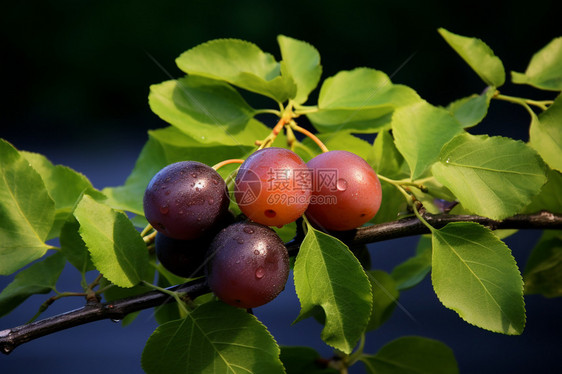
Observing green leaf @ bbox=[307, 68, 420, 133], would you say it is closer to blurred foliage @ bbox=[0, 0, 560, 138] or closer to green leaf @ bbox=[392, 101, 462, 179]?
green leaf @ bbox=[392, 101, 462, 179]

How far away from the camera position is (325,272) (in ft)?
0.60

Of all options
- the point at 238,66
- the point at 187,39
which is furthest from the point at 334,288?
the point at 187,39

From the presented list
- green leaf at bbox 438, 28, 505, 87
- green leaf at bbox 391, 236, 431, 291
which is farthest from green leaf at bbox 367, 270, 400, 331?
green leaf at bbox 438, 28, 505, 87

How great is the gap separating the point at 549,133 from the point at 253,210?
0.49ft

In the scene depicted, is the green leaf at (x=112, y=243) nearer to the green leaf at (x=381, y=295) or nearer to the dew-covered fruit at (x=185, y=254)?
the dew-covered fruit at (x=185, y=254)

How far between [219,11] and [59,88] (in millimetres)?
650

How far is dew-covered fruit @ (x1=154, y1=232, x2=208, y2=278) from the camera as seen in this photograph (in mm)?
200

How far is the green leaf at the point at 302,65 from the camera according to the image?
27cm

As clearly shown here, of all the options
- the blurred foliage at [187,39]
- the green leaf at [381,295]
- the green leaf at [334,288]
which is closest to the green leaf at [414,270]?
the green leaf at [381,295]

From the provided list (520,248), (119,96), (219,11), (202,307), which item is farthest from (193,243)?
(119,96)

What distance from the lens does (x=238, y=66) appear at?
0.85 ft

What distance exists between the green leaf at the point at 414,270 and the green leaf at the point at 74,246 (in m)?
0.17

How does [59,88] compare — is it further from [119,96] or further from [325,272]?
[325,272]

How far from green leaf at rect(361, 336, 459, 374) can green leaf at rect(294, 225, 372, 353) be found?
111 mm
